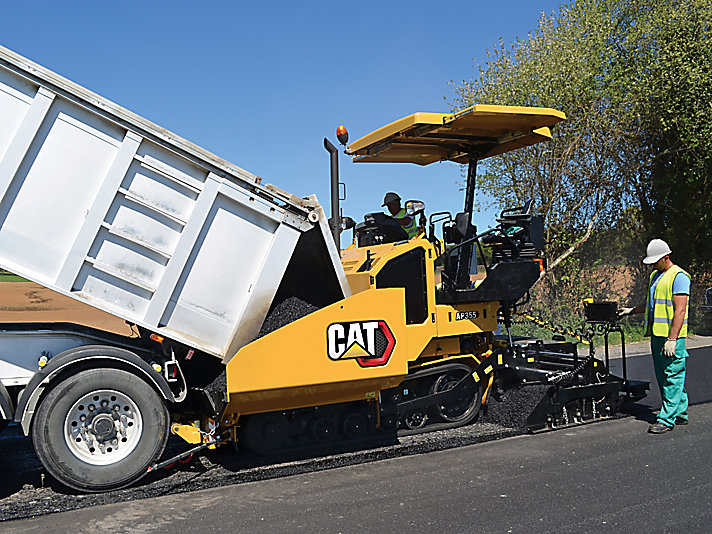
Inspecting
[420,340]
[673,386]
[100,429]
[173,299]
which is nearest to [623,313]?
[673,386]

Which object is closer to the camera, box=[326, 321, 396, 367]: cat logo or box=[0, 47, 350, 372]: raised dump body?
box=[0, 47, 350, 372]: raised dump body

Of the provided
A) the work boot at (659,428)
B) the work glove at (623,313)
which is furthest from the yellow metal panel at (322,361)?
the work glove at (623,313)

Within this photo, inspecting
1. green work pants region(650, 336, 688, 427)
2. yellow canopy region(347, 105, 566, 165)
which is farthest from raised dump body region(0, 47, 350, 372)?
green work pants region(650, 336, 688, 427)

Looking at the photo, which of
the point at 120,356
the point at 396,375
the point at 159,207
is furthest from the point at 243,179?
the point at 396,375

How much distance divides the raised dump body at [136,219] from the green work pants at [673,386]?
3.34 m

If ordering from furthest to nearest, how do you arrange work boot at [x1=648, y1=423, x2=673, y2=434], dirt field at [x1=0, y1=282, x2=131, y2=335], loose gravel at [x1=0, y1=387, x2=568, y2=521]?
1. dirt field at [x1=0, y1=282, x2=131, y2=335]
2. work boot at [x1=648, y1=423, x2=673, y2=434]
3. loose gravel at [x1=0, y1=387, x2=568, y2=521]

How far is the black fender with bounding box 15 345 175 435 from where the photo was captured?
4.40m

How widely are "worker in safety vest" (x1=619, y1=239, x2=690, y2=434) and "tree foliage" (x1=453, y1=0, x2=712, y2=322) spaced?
1026 centimetres

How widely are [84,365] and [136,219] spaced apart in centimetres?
109

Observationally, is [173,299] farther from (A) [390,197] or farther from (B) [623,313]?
(B) [623,313]

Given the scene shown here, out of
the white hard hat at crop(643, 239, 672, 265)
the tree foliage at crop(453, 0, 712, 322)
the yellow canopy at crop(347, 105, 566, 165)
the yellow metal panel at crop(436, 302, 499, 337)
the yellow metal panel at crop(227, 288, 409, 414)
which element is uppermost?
the tree foliage at crop(453, 0, 712, 322)

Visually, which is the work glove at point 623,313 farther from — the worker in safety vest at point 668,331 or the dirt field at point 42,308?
the dirt field at point 42,308

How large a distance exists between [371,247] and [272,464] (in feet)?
8.01

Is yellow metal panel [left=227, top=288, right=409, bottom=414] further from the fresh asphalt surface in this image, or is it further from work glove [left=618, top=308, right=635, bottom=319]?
work glove [left=618, top=308, right=635, bottom=319]
